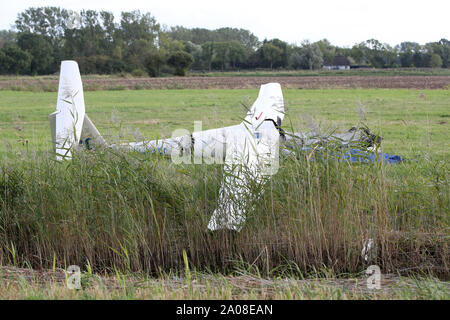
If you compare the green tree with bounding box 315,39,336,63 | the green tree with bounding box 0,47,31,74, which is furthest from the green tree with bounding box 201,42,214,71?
the green tree with bounding box 0,47,31,74

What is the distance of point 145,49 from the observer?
122ft

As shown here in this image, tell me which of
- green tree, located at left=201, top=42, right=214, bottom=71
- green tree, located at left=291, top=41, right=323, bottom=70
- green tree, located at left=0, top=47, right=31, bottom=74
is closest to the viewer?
green tree, located at left=201, top=42, right=214, bottom=71

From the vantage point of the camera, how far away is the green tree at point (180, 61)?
138ft

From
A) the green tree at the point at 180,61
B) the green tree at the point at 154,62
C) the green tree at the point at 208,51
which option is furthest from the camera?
the green tree at the point at 180,61

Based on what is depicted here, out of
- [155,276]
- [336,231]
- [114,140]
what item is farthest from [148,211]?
[336,231]

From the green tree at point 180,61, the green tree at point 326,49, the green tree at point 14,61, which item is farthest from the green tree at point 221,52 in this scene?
the green tree at point 14,61

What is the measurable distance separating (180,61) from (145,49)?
272 inches

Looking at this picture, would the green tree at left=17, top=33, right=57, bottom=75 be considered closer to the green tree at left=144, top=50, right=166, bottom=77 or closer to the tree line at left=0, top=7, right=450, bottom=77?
the tree line at left=0, top=7, right=450, bottom=77

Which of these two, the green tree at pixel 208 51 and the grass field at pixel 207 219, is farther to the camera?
the green tree at pixel 208 51

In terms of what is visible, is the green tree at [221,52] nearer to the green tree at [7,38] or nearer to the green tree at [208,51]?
the green tree at [208,51]

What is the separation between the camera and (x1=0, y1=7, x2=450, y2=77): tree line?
2831cm

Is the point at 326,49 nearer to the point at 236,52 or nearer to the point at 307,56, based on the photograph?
the point at 307,56

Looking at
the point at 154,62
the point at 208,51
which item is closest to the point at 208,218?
the point at 208,51

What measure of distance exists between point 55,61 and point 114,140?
30.9 m
